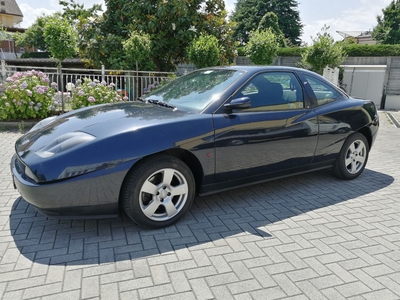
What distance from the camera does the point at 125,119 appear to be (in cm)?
310

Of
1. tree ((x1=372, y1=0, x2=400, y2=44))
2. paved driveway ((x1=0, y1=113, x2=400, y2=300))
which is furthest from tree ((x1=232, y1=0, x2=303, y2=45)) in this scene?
paved driveway ((x1=0, y1=113, x2=400, y2=300))

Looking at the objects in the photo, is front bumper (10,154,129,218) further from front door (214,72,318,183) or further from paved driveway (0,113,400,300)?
front door (214,72,318,183)

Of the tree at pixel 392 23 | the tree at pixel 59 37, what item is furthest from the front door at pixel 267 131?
the tree at pixel 392 23

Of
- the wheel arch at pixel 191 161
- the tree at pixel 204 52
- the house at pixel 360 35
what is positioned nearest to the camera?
the wheel arch at pixel 191 161

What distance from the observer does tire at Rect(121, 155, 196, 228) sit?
2.82m

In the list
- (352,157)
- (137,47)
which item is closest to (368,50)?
Result: (137,47)

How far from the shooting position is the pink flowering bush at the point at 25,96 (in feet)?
23.2

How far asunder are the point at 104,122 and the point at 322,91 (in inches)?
111

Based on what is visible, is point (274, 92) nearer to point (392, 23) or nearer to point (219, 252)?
point (219, 252)

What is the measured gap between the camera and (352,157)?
4.61 m

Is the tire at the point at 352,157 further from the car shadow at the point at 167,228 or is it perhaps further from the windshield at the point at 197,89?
the windshield at the point at 197,89

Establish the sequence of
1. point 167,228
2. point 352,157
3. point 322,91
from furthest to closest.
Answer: point 352,157 → point 322,91 → point 167,228

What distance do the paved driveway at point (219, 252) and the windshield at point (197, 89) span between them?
1.16m

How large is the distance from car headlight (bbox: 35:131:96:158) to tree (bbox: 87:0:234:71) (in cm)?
862
